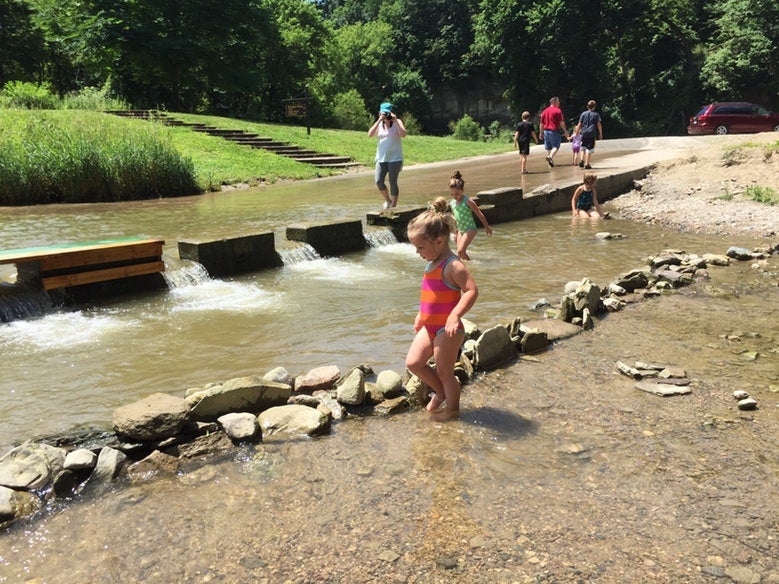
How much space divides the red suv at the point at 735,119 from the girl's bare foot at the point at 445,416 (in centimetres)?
3067

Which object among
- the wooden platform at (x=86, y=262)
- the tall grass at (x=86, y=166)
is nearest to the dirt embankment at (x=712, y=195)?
the wooden platform at (x=86, y=262)

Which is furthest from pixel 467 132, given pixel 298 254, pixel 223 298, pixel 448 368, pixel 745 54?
pixel 448 368

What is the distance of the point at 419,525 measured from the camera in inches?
116

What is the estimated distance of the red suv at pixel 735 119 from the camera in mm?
29141

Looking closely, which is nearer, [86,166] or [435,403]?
[435,403]

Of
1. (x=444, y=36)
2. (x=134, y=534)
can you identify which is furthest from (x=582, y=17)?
(x=134, y=534)

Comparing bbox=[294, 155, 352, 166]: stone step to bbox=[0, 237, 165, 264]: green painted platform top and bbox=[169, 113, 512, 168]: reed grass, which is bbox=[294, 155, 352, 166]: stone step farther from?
bbox=[0, 237, 165, 264]: green painted platform top

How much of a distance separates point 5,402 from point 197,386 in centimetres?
135

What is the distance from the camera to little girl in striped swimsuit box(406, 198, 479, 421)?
3.93 meters

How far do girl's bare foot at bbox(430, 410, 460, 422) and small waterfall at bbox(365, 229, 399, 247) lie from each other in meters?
6.38

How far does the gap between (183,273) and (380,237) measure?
361 centimetres

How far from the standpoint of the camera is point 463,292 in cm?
407

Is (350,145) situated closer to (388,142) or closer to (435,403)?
(388,142)

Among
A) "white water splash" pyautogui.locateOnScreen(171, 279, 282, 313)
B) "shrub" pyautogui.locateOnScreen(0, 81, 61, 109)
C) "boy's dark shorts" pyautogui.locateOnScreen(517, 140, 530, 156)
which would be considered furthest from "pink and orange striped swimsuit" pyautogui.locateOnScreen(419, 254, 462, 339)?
"shrub" pyautogui.locateOnScreen(0, 81, 61, 109)
